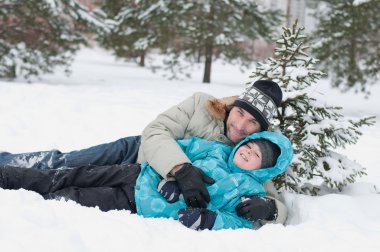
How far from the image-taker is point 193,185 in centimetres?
272

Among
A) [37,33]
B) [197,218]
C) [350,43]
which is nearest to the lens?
[197,218]

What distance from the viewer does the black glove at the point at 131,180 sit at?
3002 mm

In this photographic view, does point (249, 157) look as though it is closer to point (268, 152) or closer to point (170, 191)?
point (268, 152)

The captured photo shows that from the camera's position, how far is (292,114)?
366cm

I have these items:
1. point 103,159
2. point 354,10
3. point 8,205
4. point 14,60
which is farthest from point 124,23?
point 8,205

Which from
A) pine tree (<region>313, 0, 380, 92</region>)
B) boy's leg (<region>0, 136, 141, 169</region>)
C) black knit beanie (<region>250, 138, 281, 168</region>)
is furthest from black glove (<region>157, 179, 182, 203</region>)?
pine tree (<region>313, 0, 380, 92</region>)

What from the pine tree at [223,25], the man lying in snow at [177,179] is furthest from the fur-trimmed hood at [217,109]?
the pine tree at [223,25]

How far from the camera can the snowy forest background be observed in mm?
2324

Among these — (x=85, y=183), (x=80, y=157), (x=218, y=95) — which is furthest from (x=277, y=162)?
(x=218, y=95)

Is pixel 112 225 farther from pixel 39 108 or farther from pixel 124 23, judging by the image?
pixel 124 23

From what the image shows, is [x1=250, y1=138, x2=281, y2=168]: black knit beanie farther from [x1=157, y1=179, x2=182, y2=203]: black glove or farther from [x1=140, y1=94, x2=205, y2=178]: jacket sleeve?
[x1=157, y1=179, x2=182, y2=203]: black glove

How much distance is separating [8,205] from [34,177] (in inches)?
27.3

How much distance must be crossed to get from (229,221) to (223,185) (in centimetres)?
29

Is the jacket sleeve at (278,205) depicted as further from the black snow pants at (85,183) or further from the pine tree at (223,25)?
the pine tree at (223,25)
